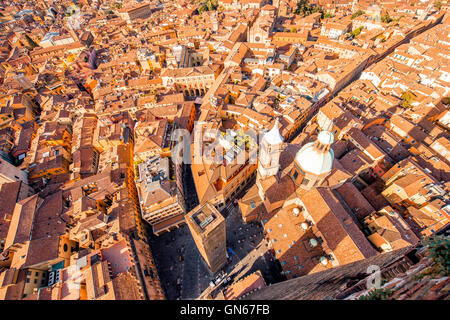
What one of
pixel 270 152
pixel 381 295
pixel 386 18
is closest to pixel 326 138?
pixel 270 152

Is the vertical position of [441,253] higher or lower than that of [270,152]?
higher

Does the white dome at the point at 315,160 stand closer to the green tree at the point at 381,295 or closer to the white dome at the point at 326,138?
the white dome at the point at 326,138

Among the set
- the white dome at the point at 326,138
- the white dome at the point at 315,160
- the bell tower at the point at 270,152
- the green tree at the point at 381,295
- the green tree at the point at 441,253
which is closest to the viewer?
the green tree at the point at 441,253

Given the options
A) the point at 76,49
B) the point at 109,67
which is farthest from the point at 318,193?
the point at 76,49

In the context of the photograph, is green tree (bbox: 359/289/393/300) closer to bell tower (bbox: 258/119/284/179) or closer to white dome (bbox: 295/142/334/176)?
white dome (bbox: 295/142/334/176)

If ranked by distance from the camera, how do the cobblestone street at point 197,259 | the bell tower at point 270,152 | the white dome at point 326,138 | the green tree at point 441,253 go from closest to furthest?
the green tree at point 441,253
the white dome at point 326,138
the bell tower at point 270,152
the cobblestone street at point 197,259

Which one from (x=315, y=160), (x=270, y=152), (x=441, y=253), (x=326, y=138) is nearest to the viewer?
(x=441, y=253)

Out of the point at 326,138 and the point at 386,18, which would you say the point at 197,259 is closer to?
the point at 326,138

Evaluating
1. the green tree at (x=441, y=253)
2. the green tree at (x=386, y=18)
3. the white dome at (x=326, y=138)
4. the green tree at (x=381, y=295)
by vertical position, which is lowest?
the white dome at (x=326, y=138)

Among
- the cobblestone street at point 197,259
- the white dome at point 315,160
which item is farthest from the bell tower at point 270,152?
the cobblestone street at point 197,259
